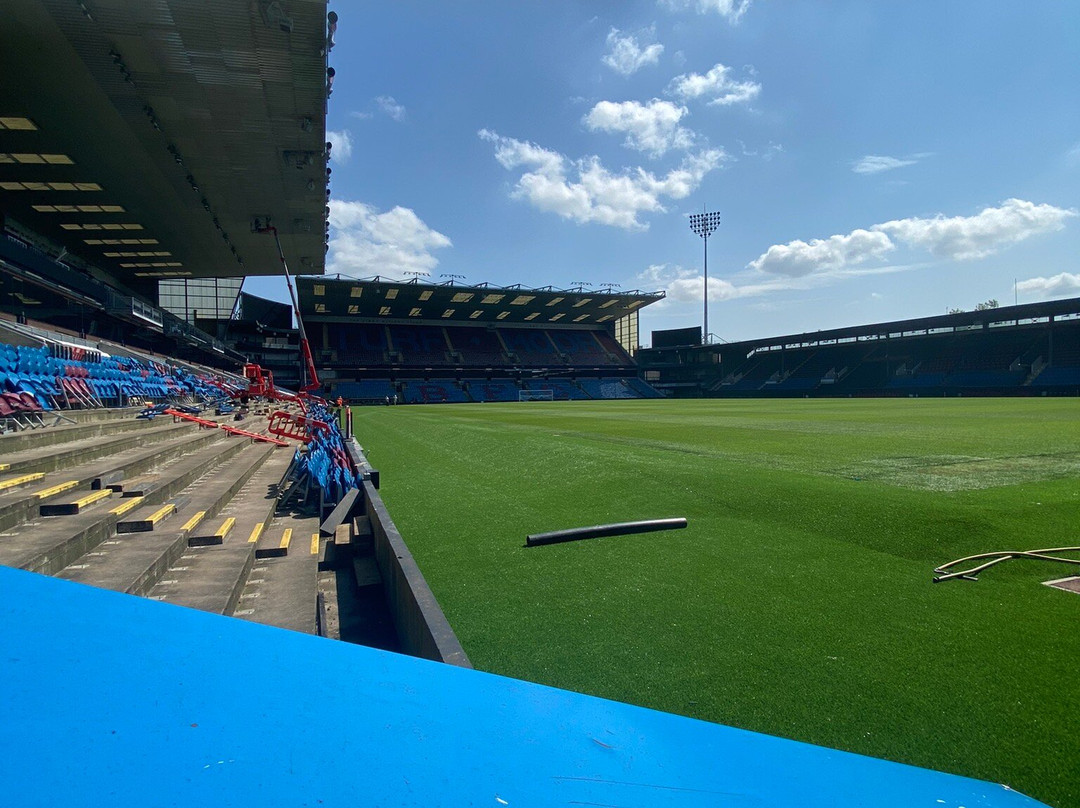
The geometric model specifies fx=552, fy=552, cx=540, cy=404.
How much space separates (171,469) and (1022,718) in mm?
8317

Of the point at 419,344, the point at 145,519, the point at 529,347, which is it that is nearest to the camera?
the point at 145,519

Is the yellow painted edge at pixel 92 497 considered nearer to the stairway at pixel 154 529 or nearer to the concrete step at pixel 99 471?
the stairway at pixel 154 529

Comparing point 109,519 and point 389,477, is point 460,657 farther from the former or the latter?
point 389,477

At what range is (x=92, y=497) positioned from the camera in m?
4.80

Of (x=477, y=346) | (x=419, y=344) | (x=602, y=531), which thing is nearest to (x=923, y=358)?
(x=477, y=346)

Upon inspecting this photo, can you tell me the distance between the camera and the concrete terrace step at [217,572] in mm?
3695

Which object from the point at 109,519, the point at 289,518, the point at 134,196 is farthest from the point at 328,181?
the point at 109,519

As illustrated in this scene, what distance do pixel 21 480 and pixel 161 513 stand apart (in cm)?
103

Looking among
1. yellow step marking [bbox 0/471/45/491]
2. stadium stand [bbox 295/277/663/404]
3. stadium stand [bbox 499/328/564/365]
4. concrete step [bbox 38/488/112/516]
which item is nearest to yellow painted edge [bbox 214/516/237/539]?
concrete step [bbox 38/488/112/516]

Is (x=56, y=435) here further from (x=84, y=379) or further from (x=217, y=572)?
(x=84, y=379)

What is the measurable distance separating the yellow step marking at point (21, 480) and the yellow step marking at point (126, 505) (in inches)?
27.4

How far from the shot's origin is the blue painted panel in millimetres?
874

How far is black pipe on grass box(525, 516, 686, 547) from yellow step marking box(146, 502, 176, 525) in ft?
10.6

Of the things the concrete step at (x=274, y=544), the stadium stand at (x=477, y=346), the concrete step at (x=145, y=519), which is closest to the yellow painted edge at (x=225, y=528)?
the concrete step at (x=274, y=544)
